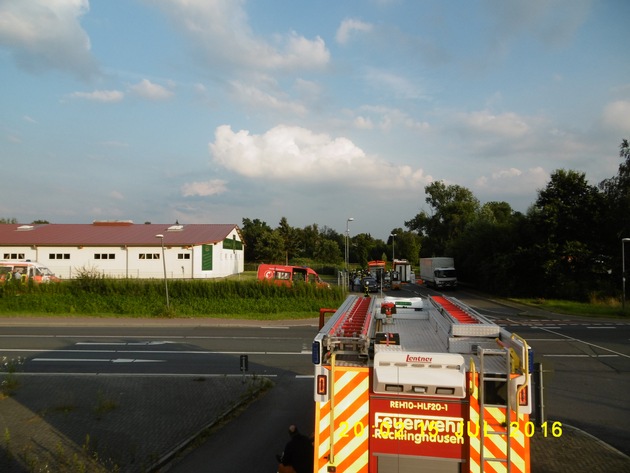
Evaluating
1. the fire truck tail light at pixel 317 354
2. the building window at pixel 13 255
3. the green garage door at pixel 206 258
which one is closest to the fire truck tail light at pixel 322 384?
the fire truck tail light at pixel 317 354

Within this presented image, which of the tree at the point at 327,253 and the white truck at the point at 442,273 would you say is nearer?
the white truck at the point at 442,273

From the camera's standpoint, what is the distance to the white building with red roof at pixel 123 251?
1805 inches

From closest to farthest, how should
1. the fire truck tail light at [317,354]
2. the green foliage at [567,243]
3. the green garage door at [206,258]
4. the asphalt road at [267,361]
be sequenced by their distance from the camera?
the fire truck tail light at [317,354] < the asphalt road at [267,361] < the green foliage at [567,243] < the green garage door at [206,258]

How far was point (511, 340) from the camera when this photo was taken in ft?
17.5

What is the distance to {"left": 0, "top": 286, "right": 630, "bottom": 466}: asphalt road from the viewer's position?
9.17 metres

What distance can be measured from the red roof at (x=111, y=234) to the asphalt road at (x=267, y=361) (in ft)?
76.9

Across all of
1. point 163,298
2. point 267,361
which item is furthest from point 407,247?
point 267,361

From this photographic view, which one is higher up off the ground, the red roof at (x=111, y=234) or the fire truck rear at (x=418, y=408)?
the red roof at (x=111, y=234)

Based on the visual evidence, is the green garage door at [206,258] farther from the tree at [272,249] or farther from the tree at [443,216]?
the tree at [443,216]

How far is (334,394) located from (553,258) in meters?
38.3

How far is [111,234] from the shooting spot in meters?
49.5

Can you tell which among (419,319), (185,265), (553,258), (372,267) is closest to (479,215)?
(372,267)

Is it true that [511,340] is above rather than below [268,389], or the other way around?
above

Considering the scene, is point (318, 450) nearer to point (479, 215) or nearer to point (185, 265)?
point (185, 265)
